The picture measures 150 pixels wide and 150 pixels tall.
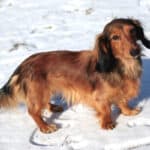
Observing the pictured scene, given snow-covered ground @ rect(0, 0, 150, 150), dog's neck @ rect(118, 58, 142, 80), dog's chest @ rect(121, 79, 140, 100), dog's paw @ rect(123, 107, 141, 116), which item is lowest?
snow-covered ground @ rect(0, 0, 150, 150)

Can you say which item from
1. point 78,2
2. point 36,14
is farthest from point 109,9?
point 36,14

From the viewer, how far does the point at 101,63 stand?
4.58 meters

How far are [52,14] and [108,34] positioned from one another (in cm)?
347

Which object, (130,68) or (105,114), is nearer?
(130,68)

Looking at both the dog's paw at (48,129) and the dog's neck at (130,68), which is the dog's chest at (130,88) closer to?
the dog's neck at (130,68)

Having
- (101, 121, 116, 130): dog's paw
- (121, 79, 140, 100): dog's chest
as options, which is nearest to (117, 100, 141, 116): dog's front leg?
(121, 79, 140, 100): dog's chest

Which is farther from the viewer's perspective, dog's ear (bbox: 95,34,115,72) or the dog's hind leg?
the dog's hind leg

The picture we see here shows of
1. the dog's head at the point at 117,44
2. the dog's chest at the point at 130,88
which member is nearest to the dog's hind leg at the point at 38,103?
the dog's head at the point at 117,44

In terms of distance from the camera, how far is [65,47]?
6.82 m

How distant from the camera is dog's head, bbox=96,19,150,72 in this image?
4461 millimetres

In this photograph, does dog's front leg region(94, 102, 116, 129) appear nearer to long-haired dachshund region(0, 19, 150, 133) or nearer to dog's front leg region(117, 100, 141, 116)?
long-haired dachshund region(0, 19, 150, 133)

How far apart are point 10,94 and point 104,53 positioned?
1.09 metres

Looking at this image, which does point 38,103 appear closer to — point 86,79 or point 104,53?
point 86,79

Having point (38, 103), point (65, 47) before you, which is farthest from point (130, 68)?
point (65, 47)
